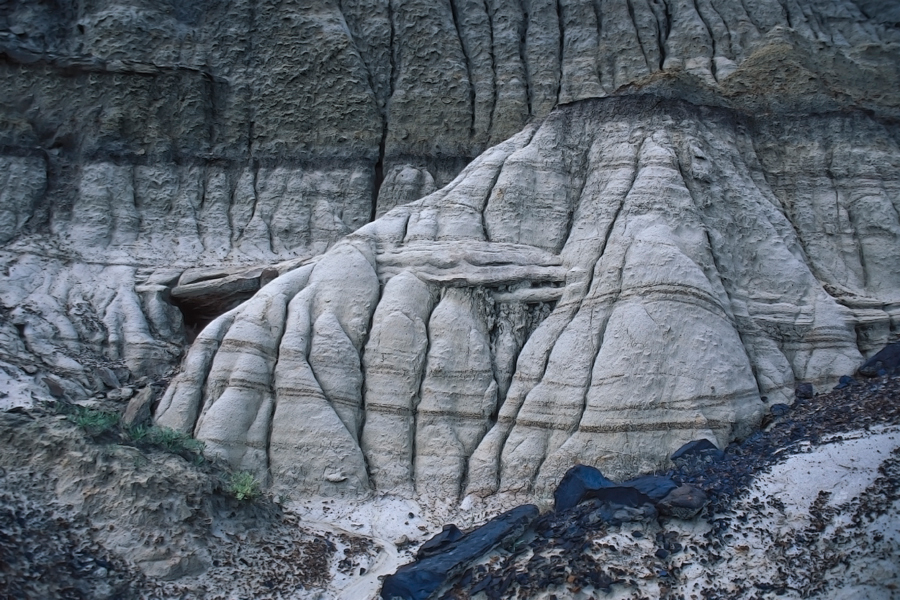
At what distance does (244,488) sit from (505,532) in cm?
421

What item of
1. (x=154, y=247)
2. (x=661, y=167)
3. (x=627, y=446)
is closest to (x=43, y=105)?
(x=154, y=247)

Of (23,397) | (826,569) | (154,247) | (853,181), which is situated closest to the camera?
(826,569)

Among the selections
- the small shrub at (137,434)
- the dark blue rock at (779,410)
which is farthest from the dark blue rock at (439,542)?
the dark blue rock at (779,410)

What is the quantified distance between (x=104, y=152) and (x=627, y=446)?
61.9ft

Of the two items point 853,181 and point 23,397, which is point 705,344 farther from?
point 23,397

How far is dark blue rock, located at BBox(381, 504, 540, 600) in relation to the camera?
1007 cm

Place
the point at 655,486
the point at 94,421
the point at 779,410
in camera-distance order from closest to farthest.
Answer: the point at 655,486 → the point at 94,421 → the point at 779,410

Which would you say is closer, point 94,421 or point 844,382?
point 94,421

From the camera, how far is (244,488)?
11.9m

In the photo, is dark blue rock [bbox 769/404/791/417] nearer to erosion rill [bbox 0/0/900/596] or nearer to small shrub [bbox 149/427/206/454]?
erosion rill [bbox 0/0/900/596]

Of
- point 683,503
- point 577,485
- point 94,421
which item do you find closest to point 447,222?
point 577,485

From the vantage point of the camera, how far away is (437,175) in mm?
24125

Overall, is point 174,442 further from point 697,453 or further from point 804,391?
point 804,391

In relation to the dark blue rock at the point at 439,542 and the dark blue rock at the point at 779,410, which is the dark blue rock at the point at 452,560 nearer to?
the dark blue rock at the point at 439,542
